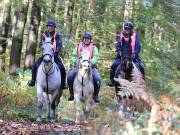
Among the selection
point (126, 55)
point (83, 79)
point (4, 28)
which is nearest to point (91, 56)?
point (83, 79)

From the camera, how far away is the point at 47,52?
1323cm

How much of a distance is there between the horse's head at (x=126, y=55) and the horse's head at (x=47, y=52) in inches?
83.5

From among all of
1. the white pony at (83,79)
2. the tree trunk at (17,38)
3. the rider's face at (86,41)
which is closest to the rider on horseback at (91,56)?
the rider's face at (86,41)

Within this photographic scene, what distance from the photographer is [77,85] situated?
14078 millimetres

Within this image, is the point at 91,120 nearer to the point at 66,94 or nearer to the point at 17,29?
the point at 66,94

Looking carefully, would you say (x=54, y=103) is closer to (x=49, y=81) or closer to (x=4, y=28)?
(x=49, y=81)

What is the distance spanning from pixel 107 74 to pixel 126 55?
29.3ft

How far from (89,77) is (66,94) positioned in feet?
25.1

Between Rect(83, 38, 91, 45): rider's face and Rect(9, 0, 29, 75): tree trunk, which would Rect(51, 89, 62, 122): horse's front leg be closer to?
Rect(83, 38, 91, 45): rider's face

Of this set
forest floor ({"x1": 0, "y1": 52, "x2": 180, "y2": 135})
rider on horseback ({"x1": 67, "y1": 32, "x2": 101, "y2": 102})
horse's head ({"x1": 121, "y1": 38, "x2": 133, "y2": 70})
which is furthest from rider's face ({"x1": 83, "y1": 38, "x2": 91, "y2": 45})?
forest floor ({"x1": 0, "y1": 52, "x2": 180, "y2": 135})

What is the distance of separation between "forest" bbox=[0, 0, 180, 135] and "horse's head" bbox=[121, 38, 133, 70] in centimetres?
57

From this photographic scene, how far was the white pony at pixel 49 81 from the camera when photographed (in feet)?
43.9

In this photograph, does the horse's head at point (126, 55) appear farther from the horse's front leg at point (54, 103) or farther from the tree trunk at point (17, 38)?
the tree trunk at point (17, 38)

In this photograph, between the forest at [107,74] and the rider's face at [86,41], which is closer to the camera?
the forest at [107,74]
